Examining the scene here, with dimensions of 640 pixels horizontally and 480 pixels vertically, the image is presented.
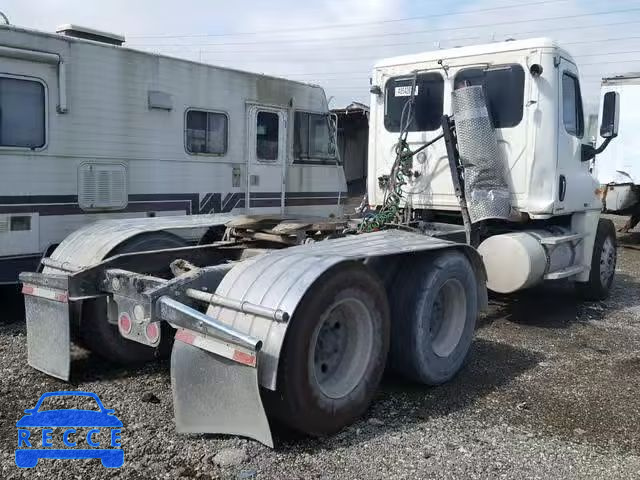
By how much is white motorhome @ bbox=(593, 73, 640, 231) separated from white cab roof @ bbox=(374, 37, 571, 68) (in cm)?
763

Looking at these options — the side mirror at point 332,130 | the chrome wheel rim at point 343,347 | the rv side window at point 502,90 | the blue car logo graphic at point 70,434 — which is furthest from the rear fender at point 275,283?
the side mirror at point 332,130

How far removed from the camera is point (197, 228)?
586 cm

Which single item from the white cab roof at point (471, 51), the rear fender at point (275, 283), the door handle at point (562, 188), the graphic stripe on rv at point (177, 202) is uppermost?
the white cab roof at point (471, 51)

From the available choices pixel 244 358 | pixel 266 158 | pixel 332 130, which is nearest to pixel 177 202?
pixel 266 158

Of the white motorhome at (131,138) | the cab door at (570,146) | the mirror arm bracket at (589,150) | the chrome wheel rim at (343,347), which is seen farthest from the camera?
the mirror arm bracket at (589,150)

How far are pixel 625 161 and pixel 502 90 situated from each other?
8523mm

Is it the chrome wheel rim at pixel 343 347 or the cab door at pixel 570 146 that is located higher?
the cab door at pixel 570 146

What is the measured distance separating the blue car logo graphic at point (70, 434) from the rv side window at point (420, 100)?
4500 mm

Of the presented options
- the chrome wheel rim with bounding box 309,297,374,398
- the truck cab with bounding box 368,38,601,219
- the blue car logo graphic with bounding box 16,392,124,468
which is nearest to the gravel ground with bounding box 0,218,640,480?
the blue car logo graphic with bounding box 16,392,124,468

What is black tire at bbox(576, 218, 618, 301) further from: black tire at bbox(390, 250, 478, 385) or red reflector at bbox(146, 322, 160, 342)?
red reflector at bbox(146, 322, 160, 342)

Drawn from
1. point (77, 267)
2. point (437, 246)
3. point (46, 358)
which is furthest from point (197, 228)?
point (437, 246)

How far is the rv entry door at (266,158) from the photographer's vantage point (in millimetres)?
8555

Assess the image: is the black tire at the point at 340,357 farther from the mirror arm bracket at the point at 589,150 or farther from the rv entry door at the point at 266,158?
the rv entry door at the point at 266,158

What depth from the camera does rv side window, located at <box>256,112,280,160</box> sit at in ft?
28.3
